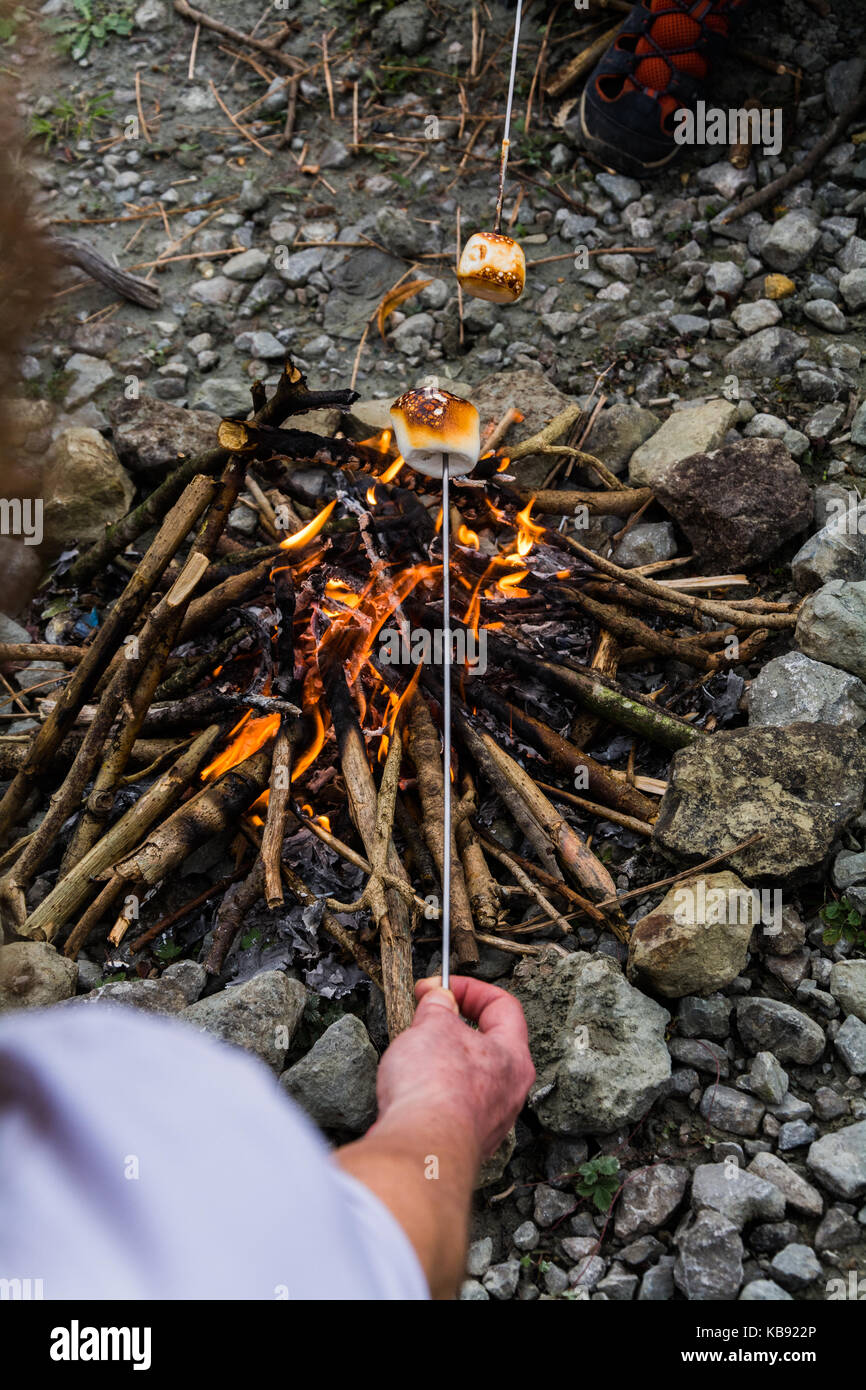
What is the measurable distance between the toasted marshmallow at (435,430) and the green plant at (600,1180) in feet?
7.37

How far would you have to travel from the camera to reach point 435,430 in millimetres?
3287

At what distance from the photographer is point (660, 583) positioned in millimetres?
3836

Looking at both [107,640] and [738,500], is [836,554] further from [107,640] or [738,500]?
[107,640]

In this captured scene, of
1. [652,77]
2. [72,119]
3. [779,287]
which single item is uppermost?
[652,77]

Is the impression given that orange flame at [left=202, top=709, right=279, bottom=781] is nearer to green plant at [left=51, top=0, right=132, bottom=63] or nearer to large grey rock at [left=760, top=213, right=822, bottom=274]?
large grey rock at [left=760, top=213, right=822, bottom=274]

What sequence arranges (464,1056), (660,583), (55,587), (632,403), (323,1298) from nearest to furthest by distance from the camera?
1. (323,1298)
2. (464,1056)
3. (660,583)
4. (55,587)
5. (632,403)

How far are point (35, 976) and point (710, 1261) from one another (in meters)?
1.98

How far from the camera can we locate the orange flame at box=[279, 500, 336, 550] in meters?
3.62

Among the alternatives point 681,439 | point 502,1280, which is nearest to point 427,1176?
point 502,1280

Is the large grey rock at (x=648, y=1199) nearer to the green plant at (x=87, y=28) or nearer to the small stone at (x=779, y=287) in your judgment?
the small stone at (x=779, y=287)

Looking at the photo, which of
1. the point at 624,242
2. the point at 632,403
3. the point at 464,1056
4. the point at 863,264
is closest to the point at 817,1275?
the point at 464,1056

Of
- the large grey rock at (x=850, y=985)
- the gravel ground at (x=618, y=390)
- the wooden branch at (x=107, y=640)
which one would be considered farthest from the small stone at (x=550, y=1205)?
the wooden branch at (x=107, y=640)

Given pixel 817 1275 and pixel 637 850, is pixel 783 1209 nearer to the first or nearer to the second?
pixel 817 1275
